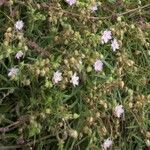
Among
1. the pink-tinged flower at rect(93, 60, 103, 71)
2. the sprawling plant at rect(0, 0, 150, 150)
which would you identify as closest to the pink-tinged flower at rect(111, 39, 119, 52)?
the sprawling plant at rect(0, 0, 150, 150)

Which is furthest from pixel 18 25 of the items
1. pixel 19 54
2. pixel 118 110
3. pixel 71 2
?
pixel 118 110

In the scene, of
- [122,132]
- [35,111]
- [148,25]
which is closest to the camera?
[35,111]

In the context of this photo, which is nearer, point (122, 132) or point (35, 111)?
point (35, 111)

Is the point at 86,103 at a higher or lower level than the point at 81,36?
lower

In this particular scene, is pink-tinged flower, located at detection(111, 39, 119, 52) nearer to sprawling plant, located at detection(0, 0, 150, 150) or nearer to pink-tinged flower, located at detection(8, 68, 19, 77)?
sprawling plant, located at detection(0, 0, 150, 150)

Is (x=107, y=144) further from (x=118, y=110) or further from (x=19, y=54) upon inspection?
(x=19, y=54)

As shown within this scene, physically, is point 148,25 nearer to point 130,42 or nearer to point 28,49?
point 130,42

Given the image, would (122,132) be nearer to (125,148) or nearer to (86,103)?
(125,148)

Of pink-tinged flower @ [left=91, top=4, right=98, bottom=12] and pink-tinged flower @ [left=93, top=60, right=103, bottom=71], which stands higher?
pink-tinged flower @ [left=91, top=4, right=98, bottom=12]

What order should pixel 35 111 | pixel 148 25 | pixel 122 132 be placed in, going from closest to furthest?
pixel 35 111, pixel 122 132, pixel 148 25

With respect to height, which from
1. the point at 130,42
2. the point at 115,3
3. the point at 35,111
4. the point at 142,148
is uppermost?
the point at 115,3

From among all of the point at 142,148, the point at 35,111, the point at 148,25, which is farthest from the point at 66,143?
the point at 148,25
